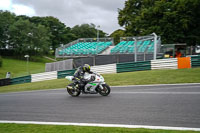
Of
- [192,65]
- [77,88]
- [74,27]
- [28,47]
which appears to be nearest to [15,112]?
[77,88]

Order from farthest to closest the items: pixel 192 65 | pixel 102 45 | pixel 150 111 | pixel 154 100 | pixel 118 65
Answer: pixel 102 45, pixel 118 65, pixel 192 65, pixel 154 100, pixel 150 111

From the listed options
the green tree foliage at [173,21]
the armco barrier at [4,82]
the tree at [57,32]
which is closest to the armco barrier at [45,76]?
the armco barrier at [4,82]

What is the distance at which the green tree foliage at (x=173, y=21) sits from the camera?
29.8 meters

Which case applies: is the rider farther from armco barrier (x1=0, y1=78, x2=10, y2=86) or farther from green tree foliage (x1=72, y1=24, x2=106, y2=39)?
green tree foliage (x1=72, y1=24, x2=106, y2=39)

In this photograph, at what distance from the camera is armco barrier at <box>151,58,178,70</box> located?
57.1 feet

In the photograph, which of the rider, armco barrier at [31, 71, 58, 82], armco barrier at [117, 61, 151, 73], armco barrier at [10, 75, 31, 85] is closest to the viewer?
the rider

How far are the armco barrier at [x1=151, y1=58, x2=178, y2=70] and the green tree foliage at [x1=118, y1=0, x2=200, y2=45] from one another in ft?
44.8

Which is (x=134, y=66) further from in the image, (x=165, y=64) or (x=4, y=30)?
(x=4, y=30)

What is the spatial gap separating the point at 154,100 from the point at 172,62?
10836 mm

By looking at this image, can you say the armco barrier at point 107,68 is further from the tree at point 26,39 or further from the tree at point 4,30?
the tree at point 4,30

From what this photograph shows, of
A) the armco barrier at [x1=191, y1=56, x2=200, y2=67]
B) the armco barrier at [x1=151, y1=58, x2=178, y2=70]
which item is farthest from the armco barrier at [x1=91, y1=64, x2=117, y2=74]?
the armco barrier at [x1=191, y1=56, x2=200, y2=67]

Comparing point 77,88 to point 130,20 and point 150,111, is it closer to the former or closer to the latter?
point 150,111

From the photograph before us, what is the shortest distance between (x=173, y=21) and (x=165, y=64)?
15.3 meters

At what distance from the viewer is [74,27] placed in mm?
96438
